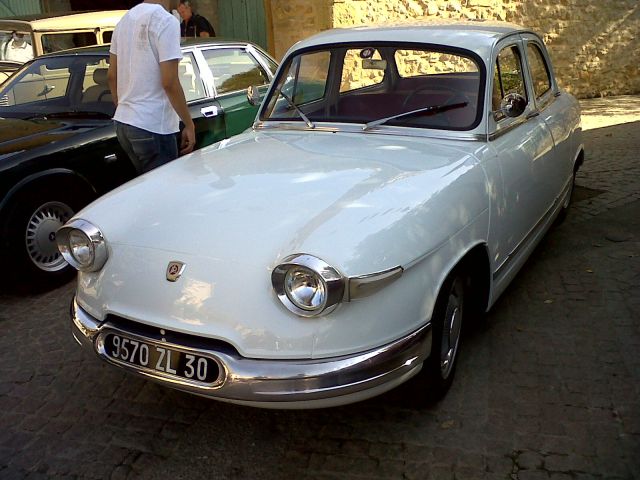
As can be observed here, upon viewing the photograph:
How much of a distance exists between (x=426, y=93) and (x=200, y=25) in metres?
7.38

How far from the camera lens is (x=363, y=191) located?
2.83 metres

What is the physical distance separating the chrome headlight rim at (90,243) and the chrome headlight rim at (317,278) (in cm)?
86

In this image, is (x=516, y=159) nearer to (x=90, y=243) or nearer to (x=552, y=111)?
(x=552, y=111)

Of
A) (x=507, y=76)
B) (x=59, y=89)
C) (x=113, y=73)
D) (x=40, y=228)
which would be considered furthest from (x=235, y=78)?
(x=507, y=76)

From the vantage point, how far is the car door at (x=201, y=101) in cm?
554

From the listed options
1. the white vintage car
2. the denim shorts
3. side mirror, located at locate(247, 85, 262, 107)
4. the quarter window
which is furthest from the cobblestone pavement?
the quarter window

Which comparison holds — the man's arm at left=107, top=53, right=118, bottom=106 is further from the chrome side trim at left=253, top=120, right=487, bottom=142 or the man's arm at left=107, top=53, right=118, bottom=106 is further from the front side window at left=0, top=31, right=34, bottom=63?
the front side window at left=0, top=31, right=34, bottom=63

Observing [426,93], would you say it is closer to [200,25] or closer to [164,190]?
[164,190]

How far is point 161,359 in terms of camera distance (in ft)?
8.45

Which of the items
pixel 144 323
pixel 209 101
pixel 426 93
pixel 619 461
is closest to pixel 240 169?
pixel 144 323

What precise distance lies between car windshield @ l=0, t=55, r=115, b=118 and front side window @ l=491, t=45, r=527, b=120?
9.96 ft

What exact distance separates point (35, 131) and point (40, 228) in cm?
76

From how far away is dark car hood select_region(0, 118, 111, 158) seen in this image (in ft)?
14.6

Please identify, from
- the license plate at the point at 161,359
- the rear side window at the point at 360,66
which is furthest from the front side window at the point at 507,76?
the license plate at the point at 161,359
